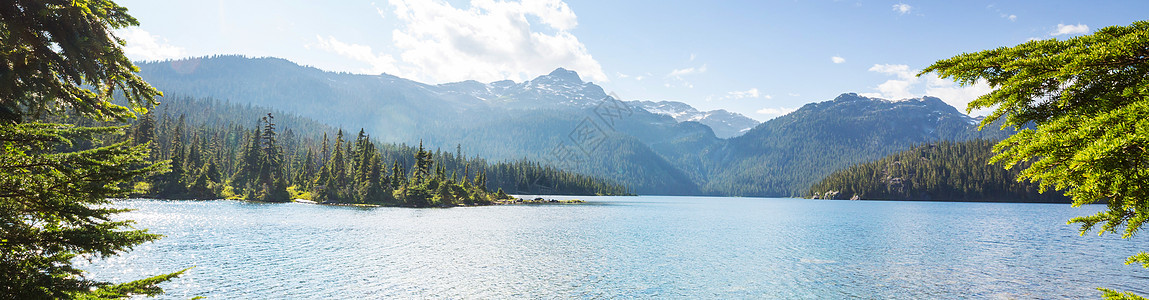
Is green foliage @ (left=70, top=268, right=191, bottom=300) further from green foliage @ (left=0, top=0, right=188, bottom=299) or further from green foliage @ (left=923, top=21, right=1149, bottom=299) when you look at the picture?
green foliage @ (left=923, top=21, right=1149, bottom=299)

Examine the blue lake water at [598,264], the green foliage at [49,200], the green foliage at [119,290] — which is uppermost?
the green foliage at [49,200]

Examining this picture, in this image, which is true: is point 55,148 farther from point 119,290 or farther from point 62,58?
point 119,290

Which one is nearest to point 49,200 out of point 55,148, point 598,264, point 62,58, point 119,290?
point 55,148

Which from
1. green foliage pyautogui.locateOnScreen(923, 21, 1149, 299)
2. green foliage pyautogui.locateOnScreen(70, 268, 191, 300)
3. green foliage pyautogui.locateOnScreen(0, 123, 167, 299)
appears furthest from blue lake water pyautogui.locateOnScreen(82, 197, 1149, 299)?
green foliage pyautogui.locateOnScreen(923, 21, 1149, 299)

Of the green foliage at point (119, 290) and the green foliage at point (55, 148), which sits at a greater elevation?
the green foliage at point (55, 148)

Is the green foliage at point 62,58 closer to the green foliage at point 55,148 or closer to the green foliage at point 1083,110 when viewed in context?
the green foliage at point 55,148

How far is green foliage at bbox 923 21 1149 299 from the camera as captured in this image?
5.21 m

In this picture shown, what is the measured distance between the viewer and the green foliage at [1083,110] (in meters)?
5.21

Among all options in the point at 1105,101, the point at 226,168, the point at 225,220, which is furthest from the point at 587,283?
the point at 226,168

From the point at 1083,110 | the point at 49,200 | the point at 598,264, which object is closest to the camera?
the point at 1083,110

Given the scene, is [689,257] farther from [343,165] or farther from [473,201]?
[343,165]

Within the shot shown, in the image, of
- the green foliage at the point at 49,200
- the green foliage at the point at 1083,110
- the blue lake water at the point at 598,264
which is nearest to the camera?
the green foliage at the point at 1083,110

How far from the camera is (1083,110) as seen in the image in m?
6.42

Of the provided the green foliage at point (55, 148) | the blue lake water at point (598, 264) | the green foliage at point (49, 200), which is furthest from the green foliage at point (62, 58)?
the blue lake water at point (598, 264)
